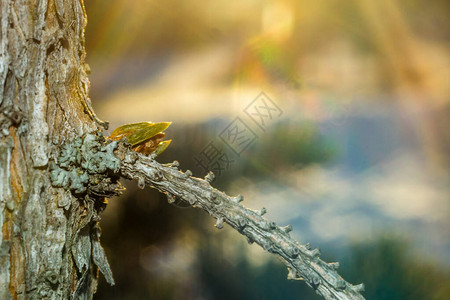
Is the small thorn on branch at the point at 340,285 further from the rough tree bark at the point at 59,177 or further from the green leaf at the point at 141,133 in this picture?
the green leaf at the point at 141,133

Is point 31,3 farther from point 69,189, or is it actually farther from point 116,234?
point 116,234

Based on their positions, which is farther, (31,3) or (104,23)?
(104,23)

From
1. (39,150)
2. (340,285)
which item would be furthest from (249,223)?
(39,150)

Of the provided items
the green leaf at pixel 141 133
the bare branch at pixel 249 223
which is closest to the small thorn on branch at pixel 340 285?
the bare branch at pixel 249 223

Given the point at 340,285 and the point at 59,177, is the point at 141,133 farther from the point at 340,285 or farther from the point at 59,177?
the point at 340,285

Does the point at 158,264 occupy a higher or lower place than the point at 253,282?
lower

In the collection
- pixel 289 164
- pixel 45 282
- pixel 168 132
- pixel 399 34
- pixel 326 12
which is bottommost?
pixel 45 282

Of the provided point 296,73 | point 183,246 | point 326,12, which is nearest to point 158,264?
point 183,246

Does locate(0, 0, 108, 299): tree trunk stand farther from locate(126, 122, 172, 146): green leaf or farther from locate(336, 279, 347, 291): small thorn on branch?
locate(336, 279, 347, 291): small thorn on branch
